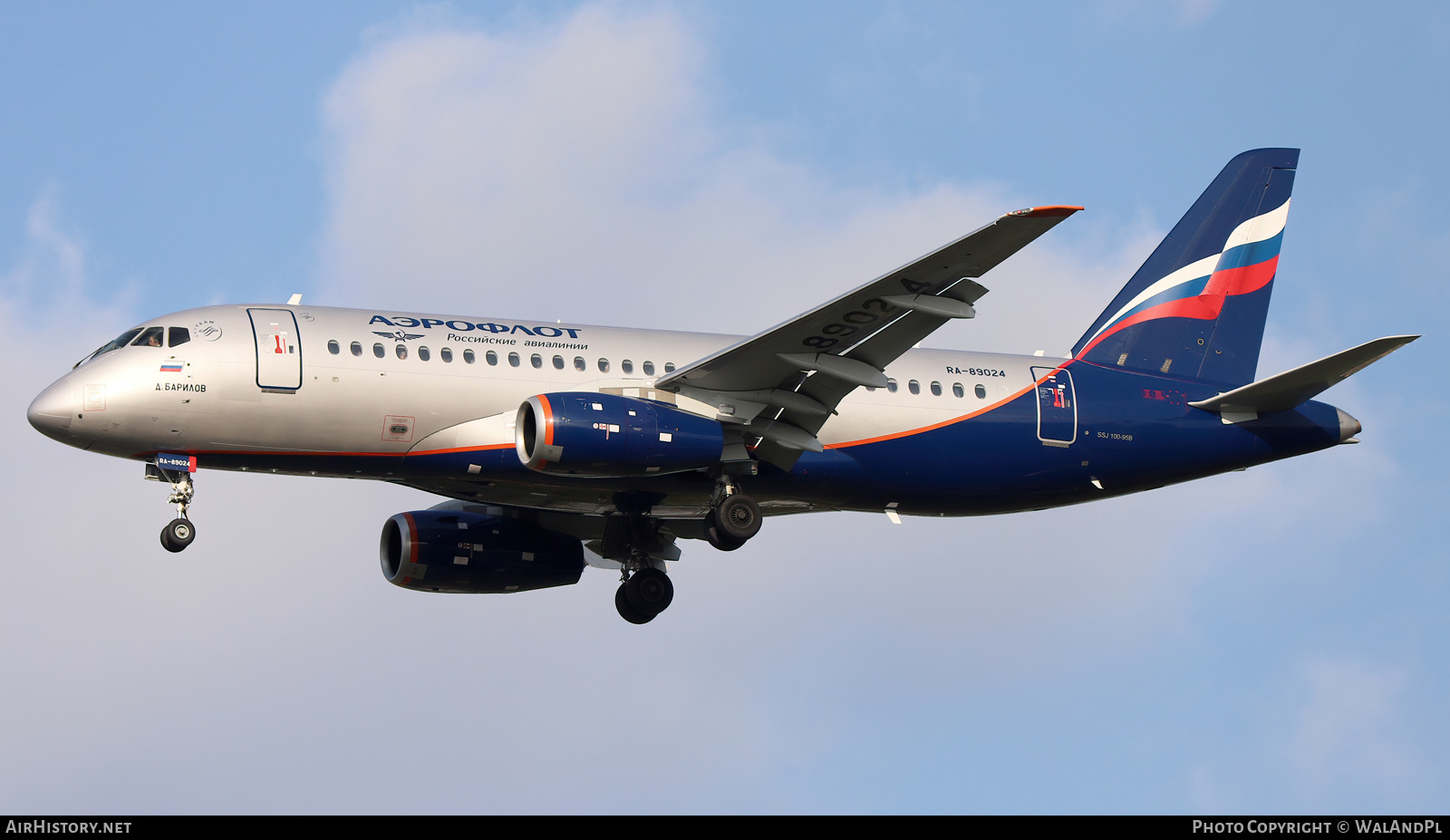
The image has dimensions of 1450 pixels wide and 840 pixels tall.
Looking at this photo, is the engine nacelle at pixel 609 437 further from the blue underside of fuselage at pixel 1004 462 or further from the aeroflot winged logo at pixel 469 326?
the aeroflot winged logo at pixel 469 326

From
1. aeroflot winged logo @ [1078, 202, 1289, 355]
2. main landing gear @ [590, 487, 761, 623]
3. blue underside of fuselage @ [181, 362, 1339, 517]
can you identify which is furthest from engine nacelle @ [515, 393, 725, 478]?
aeroflot winged logo @ [1078, 202, 1289, 355]

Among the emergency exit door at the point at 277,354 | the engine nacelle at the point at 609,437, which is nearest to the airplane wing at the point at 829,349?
the engine nacelle at the point at 609,437

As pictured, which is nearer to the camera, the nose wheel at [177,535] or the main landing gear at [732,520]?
the nose wheel at [177,535]

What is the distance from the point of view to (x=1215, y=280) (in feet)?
137

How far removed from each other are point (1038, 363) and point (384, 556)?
15789 millimetres

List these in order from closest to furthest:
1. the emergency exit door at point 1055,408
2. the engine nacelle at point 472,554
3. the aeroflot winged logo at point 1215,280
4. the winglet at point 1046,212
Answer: the winglet at point 1046,212 < the emergency exit door at point 1055,408 < the engine nacelle at point 472,554 < the aeroflot winged logo at point 1215,280

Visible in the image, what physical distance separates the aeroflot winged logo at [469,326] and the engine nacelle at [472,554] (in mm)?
6795

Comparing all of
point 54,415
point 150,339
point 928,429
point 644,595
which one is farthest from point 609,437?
point 54,415

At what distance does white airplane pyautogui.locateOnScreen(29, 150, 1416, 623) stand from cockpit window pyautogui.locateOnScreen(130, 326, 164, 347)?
0.05m

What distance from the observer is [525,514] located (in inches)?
1613

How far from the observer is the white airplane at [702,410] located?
109 feet

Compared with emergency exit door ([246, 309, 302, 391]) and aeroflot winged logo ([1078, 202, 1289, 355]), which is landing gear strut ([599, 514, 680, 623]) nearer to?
emergency exit door ([246, 309, 302, 391])
